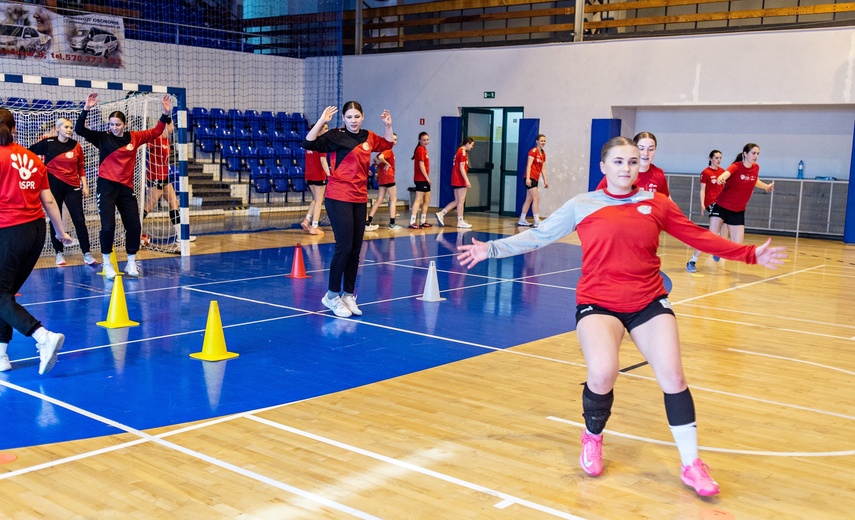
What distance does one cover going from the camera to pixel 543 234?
4680 millimetres

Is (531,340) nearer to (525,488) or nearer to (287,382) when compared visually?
(287,382)

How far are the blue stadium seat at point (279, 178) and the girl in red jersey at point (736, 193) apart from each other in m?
11.9

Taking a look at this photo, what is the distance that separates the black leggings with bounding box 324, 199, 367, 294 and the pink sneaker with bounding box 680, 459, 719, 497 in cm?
467

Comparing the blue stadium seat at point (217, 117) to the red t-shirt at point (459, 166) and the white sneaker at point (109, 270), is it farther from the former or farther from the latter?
the white sneaker at point (109, 270)

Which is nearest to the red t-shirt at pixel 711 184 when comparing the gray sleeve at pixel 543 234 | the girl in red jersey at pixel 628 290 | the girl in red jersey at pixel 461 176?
the girl in red jersey at pixel 461 176

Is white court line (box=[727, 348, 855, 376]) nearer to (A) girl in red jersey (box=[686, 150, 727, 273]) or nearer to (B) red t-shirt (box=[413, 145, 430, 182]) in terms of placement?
(A) girl in red jersey (box=[686, 150, 727, 273])

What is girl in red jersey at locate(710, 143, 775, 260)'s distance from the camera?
1220 cm

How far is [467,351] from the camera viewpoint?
740 centimetres

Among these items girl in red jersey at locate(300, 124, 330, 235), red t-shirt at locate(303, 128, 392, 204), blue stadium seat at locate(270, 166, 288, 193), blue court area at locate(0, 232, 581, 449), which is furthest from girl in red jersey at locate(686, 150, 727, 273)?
blue stadium seat at locate(270, 166, 288, 193)

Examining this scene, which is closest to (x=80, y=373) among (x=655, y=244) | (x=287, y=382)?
(x=287, y=382)

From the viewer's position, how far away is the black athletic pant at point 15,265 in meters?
6.11

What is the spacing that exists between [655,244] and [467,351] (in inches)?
122

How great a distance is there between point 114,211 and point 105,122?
6116mm

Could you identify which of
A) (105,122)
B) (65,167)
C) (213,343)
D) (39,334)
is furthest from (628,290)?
(105,122)
